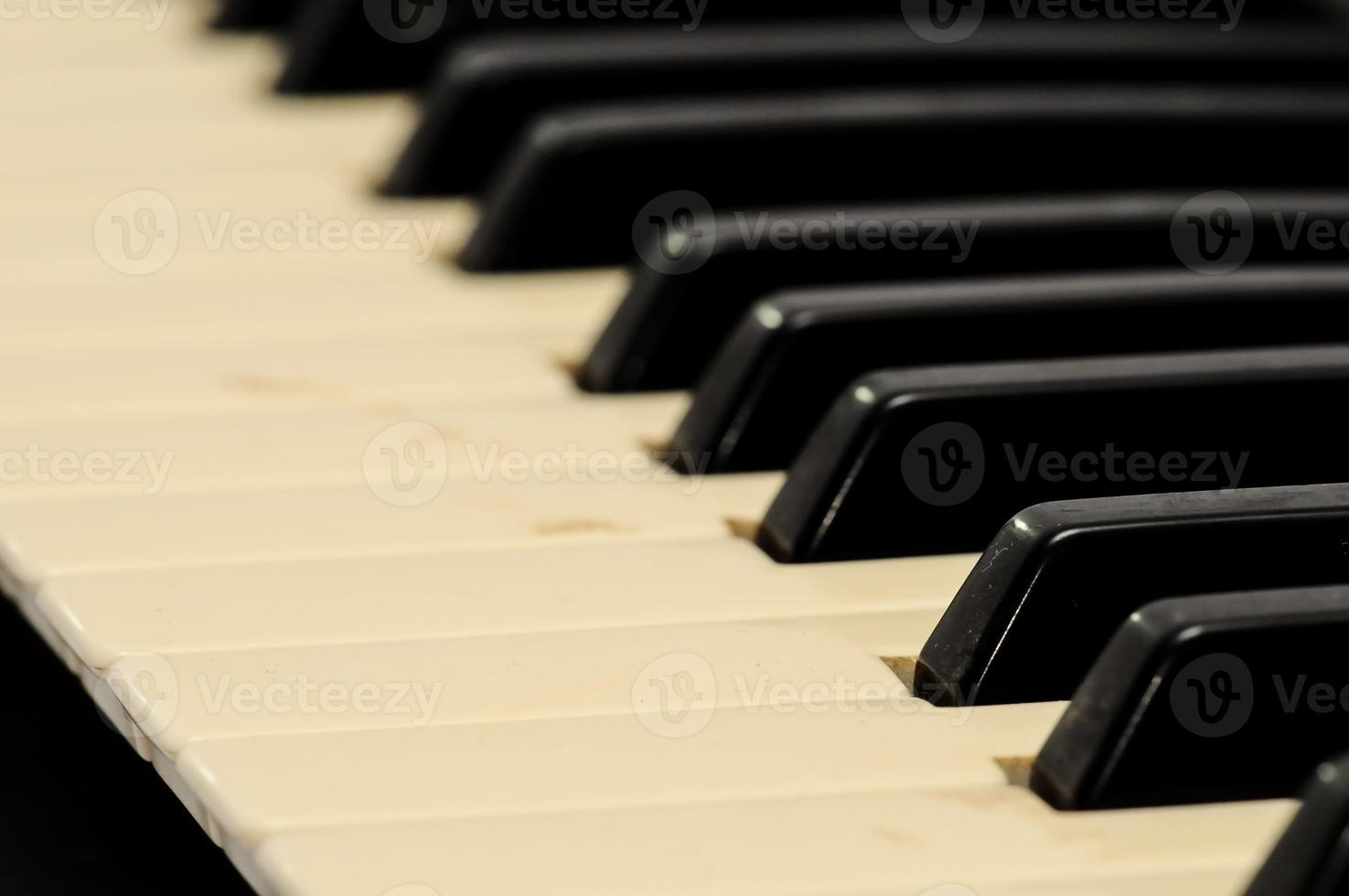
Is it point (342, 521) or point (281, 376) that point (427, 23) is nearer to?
point (281, 376)

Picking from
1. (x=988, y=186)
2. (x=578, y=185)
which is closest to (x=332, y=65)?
(x=578, y=185)

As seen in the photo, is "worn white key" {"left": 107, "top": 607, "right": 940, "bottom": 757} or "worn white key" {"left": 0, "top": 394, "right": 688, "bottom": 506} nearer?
"worn white key" {"left": 107, "top": 607, "right": 940, "bottom": 757}

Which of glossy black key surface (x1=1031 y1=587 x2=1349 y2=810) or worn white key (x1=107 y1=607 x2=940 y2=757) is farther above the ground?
glossy black key surface (x1=1031 y1=587 x2=1349 y2=810)

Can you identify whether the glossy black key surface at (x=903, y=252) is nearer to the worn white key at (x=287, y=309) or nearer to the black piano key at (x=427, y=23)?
the worn white key at (x=287, y=309)

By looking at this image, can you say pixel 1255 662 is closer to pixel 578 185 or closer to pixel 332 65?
pixel 578 185

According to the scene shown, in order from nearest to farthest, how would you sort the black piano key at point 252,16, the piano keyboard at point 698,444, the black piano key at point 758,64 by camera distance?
the piano keyboard at point 698,444, the black piano key at point 758,64, the black piano key at point 252,16

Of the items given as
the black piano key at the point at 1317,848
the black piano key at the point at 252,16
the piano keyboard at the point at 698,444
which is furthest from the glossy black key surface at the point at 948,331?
the black piano key at the point at 252,16

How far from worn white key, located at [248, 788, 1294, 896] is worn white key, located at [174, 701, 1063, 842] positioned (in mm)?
11

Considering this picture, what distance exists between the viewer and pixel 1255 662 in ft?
2.56

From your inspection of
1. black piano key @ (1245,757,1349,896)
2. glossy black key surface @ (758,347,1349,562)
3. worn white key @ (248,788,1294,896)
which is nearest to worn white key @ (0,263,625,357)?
glossy black key surface @ (758,347,1349,562)

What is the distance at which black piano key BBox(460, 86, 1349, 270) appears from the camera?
133 cm

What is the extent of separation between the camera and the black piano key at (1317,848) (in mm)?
647

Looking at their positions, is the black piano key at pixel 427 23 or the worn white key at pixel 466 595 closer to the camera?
the worn white key at pixel 466 595

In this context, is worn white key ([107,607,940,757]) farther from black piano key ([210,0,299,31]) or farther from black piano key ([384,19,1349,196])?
black piano key ([210,0,299,31])
